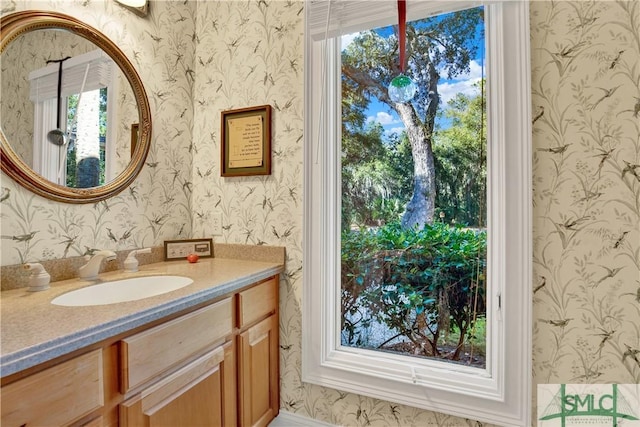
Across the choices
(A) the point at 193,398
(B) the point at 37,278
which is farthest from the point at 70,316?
(A) the point at 193,398

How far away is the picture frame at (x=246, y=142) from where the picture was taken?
168 centimetres

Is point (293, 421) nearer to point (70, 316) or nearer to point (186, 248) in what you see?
point (186, 248)

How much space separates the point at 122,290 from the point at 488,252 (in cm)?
156

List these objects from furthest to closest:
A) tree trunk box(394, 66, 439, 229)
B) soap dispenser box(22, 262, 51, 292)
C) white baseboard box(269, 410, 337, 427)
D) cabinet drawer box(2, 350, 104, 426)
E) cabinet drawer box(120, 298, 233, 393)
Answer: white baseboard box(269, 410, 337, 427)
tree trunk box(394, 66, 439, 229)
soap dispenser box(22, 262, 51, 292)
cabinet drawer box(120, 298, 233, 393)
cabinet drawer box(2, 350, 104, 426)

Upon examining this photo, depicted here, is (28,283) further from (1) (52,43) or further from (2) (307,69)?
(2) (307,69)

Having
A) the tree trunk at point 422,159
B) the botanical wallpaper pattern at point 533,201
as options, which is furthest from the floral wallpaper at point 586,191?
the tree trunk at point 422,159

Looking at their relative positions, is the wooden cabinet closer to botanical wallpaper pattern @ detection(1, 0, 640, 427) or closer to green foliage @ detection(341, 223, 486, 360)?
botanical wallpaper pattern @ detection(1, 0, 640, 427)

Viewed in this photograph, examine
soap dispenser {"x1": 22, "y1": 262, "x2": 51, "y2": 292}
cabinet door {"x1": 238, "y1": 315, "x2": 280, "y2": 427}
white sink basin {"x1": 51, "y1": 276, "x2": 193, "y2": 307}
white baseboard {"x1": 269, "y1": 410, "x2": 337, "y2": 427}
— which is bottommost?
white baseboard {"x1": 269, "y1": 410, "x2": 337, "y2": 427}

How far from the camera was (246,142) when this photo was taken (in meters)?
1.72

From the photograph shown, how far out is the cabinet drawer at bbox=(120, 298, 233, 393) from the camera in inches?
34.7

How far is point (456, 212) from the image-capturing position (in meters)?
1.42

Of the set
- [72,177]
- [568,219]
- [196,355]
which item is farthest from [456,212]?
[72,177]

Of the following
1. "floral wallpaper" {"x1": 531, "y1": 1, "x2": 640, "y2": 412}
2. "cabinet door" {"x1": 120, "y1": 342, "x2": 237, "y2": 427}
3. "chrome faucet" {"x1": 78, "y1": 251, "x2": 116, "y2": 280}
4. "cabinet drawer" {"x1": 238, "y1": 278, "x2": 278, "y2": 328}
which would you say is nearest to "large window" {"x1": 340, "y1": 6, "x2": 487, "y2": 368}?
"floral wallpaper" {"x1": 531, "y1": 1, "x2": 640, "y2": 412}

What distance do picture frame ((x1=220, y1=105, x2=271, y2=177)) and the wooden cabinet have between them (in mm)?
627
